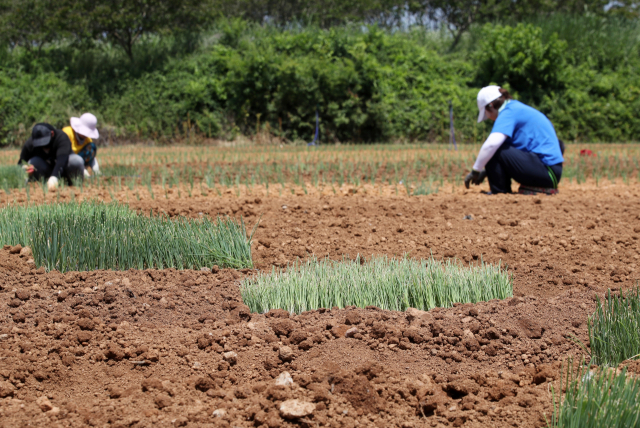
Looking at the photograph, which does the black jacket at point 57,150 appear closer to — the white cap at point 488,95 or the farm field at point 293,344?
the farm field at point 293,344

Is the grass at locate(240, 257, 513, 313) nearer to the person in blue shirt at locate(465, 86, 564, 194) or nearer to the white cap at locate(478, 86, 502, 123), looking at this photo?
the person in blue shirt at locate(465, 86, 564, 194)

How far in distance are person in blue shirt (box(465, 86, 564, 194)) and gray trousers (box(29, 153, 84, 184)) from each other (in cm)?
443

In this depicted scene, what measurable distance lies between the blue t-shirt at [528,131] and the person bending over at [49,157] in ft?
15.0

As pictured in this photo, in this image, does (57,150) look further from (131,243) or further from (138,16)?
(138,16)

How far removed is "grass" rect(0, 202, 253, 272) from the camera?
A: 332 cm

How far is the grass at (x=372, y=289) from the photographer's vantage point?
2746mm

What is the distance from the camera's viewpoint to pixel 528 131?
5516 millimetres

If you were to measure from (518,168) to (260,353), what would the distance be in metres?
3.96

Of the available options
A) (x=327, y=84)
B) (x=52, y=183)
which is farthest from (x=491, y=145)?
(x=327, y=84)

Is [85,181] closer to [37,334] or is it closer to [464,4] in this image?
[37,334]

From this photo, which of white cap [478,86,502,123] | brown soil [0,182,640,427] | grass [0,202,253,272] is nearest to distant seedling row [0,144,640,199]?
white cap [478,86,502,123]

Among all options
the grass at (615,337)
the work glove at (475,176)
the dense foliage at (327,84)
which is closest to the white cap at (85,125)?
the work glove at (475,176)

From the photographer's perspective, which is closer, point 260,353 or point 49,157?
point 260,353

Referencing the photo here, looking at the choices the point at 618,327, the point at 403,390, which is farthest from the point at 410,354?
the point at 618,327
